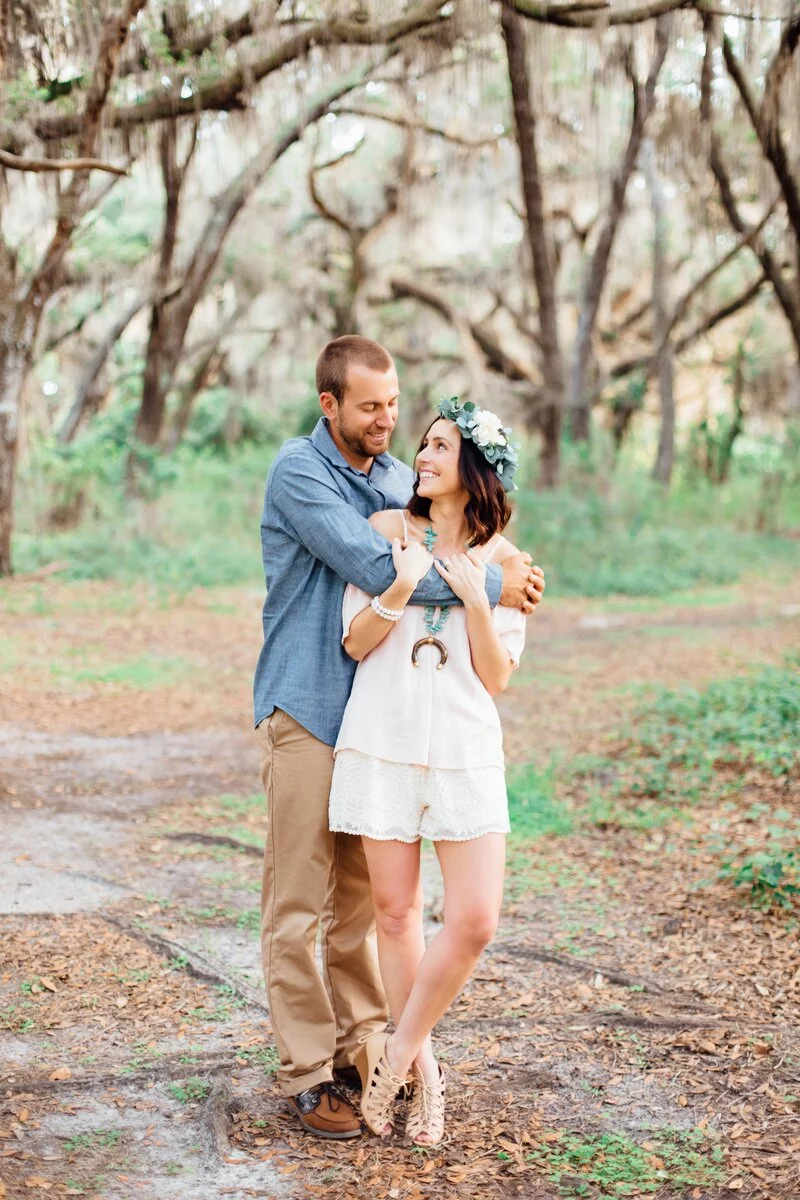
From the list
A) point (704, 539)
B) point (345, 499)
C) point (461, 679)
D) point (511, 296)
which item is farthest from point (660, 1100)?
point (511, 296)

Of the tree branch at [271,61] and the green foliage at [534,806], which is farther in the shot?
the tree branch at [271,61]

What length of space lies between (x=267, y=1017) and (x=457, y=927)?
118cm

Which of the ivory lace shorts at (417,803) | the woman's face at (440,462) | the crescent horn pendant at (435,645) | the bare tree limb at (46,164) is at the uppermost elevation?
the bare tree limb at (46,164)

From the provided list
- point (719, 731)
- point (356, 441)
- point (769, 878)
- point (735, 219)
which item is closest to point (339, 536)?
point (356, 441)

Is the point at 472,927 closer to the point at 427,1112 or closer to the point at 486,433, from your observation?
the point at 427,1112

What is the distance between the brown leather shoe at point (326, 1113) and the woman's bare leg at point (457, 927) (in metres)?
0.26

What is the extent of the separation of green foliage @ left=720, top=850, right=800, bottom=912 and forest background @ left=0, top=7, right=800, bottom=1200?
0.07 ft

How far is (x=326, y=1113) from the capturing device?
311 cm

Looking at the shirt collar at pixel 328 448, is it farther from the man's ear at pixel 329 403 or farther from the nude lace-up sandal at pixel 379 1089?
the nude lace-up sandal at pixel 379 1089

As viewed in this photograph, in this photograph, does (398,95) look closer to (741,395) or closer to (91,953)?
(741,395)

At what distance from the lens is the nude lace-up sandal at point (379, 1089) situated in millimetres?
3053

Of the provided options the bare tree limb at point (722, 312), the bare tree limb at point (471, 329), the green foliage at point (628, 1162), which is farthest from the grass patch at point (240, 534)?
the green foliage at point (628, 1162)

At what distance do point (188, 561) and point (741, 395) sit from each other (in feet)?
39.8

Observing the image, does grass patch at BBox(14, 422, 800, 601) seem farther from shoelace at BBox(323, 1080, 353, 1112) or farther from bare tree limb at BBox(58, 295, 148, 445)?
shoelace at BBox(323, 1080, 353, 1112)
